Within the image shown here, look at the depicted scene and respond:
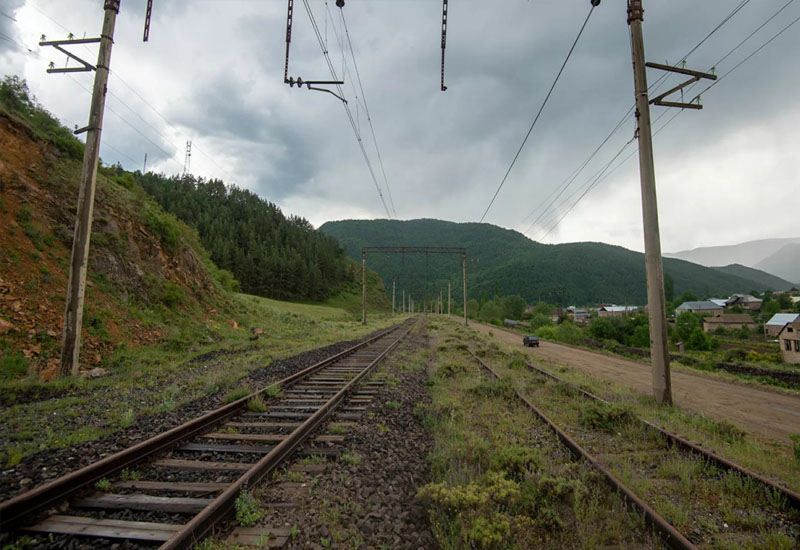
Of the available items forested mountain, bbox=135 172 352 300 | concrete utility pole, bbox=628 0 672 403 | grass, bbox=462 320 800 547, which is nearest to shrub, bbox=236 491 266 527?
grass, bbox=462 320 800 547

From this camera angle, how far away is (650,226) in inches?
387

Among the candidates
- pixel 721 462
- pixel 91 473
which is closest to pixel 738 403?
pixel 721 462

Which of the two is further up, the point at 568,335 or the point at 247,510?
the point at 247,510

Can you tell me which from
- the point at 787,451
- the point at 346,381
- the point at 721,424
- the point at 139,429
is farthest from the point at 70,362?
the point at 787,451

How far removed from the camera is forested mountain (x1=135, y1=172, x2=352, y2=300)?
85625 mm

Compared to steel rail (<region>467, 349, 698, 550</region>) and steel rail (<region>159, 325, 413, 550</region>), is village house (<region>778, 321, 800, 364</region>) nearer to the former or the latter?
steel rail (<region>467, 349, 698, 550</region>)

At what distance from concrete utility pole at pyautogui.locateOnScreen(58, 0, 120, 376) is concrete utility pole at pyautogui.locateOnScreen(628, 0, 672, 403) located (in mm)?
15200

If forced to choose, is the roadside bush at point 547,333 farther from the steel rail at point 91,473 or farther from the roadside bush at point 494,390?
the steel rail at point 91,473

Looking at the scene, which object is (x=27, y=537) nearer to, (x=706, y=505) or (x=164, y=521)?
(x=164, y=521)

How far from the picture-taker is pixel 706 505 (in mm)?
4590

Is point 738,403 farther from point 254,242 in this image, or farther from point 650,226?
point 254,242

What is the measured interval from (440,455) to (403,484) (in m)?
0.98

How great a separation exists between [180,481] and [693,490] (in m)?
6.69

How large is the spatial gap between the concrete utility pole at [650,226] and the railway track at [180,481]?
7974 mm
